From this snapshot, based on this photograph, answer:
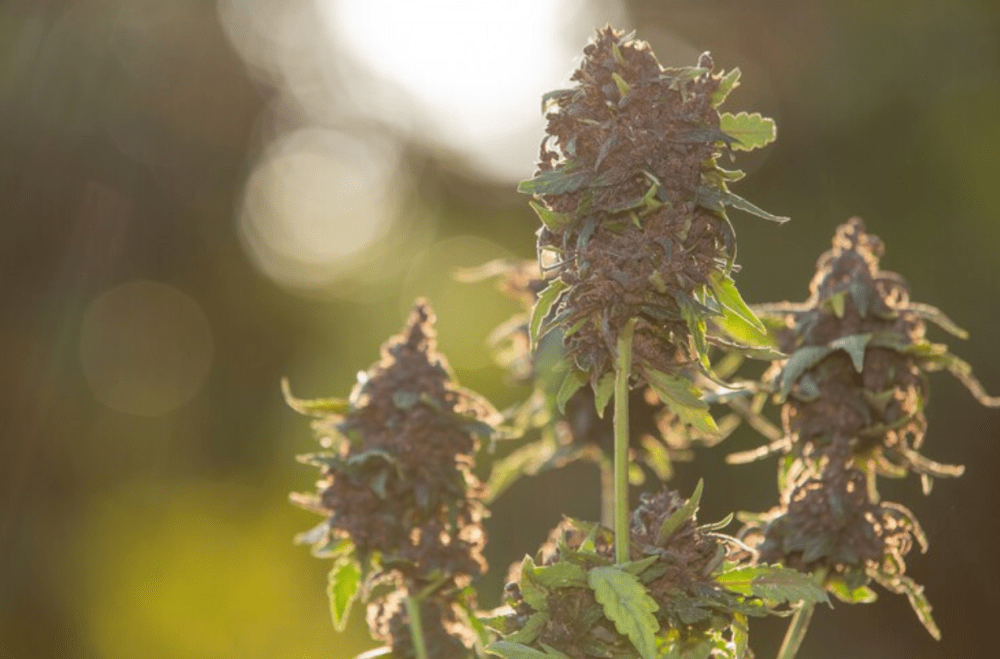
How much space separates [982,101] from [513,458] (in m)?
13.0

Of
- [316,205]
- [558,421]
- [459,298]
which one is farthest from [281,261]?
[558,421]

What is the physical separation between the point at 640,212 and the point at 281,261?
89.7 feet

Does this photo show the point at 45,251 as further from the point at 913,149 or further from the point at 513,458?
the point at 513,458

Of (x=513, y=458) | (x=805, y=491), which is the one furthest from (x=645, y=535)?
(x=513, y=458)

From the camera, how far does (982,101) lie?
16.2 m

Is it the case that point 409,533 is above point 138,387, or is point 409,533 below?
below

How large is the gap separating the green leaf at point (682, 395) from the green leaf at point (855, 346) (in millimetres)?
Result: 640

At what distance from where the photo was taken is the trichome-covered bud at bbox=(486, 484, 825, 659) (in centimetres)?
310

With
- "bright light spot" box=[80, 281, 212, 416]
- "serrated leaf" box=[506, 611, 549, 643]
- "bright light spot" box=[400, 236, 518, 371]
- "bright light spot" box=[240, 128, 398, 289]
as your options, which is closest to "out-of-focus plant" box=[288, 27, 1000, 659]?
"serrated leaf" box=[506, 611, 549, 643]

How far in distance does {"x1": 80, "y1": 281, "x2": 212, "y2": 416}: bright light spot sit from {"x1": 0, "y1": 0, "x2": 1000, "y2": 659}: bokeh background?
0.06m

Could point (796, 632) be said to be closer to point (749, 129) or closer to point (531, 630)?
point (531, 630)

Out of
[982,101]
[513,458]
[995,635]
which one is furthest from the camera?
[982,101]

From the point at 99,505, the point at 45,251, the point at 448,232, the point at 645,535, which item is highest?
the point at 45,251

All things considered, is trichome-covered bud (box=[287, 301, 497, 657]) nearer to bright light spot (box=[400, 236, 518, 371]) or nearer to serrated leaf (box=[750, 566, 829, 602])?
serrated leaf (box=[750, 566, 829, 602])
